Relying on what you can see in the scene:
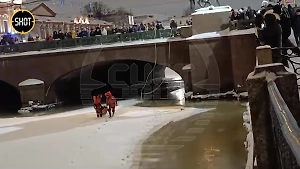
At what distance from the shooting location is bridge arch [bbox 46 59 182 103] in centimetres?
3213

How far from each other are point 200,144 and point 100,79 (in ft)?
84.5

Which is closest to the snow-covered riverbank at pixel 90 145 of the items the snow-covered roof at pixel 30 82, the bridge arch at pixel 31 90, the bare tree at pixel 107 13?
the bridge arch at pixel 31 90

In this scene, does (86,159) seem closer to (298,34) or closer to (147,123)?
(147,123)

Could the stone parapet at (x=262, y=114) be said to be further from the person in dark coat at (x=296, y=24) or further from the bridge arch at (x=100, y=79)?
the bridge arch at (x=100, y=79)

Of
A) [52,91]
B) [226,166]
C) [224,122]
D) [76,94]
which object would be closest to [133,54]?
[52,91]

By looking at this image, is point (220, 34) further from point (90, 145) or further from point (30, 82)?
point (30, 82)

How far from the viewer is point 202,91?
2420 cm

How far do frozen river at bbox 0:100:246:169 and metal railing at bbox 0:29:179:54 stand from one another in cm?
737

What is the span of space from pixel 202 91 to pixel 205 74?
99cm

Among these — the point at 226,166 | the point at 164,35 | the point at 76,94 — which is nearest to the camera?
the point at 226,166

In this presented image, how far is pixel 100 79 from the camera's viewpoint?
38.8 metres

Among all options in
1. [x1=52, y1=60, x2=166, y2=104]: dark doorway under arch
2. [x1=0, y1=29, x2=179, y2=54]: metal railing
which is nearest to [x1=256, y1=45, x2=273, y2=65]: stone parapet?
[x1=0, y1=29, x2=179, y2=54]: metal railing

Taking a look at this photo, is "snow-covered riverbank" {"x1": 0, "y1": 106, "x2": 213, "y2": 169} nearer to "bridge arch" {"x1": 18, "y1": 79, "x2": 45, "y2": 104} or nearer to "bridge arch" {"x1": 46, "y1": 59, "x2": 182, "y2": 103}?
"bridge arch" {"x1": 18, "y1": 79, "x2": 45, "y2": 104}

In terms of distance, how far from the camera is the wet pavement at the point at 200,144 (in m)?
11.7
